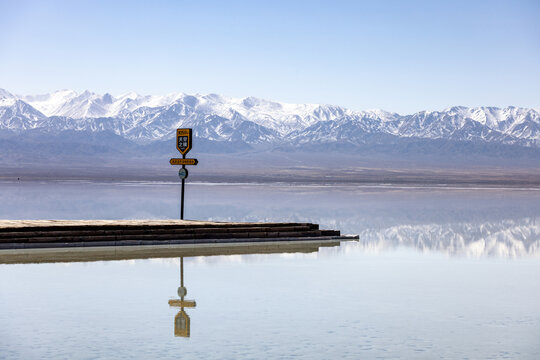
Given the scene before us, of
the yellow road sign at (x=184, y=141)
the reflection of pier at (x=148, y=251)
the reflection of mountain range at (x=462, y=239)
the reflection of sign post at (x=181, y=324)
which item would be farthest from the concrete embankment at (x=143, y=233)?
the reflection of sign post at (x=181, y=324)

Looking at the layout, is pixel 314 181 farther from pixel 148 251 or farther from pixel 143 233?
pixel 148 251

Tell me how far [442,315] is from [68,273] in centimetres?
801

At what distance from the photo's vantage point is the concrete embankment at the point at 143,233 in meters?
22.8

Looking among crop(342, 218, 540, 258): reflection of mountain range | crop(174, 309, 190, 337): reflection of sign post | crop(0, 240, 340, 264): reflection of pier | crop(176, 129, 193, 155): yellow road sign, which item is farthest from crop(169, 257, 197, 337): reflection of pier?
crop(176, 129, 193, 155): yellow road sign

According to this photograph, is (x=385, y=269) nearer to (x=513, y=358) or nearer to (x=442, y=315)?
(x=442, y=315)

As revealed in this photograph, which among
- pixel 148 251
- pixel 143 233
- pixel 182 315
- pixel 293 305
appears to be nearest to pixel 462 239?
pixel 143 233

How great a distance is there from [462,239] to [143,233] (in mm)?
9961

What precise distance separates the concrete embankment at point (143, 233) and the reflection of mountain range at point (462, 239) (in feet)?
6.47

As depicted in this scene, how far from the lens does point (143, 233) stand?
80.5 ft

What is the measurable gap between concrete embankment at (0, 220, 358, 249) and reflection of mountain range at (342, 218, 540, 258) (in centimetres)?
197

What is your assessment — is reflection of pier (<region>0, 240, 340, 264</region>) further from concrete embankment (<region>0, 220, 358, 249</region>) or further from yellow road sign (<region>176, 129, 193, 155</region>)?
yellow road sign (<region>176, 129, 193, 155</region>)

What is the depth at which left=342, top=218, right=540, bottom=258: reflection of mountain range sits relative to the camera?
23594mm

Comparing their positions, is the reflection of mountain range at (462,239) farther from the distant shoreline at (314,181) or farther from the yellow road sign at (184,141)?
the distant shoreline at (314,181)

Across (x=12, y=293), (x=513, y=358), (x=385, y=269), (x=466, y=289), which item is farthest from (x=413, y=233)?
(x=513, y=358)
